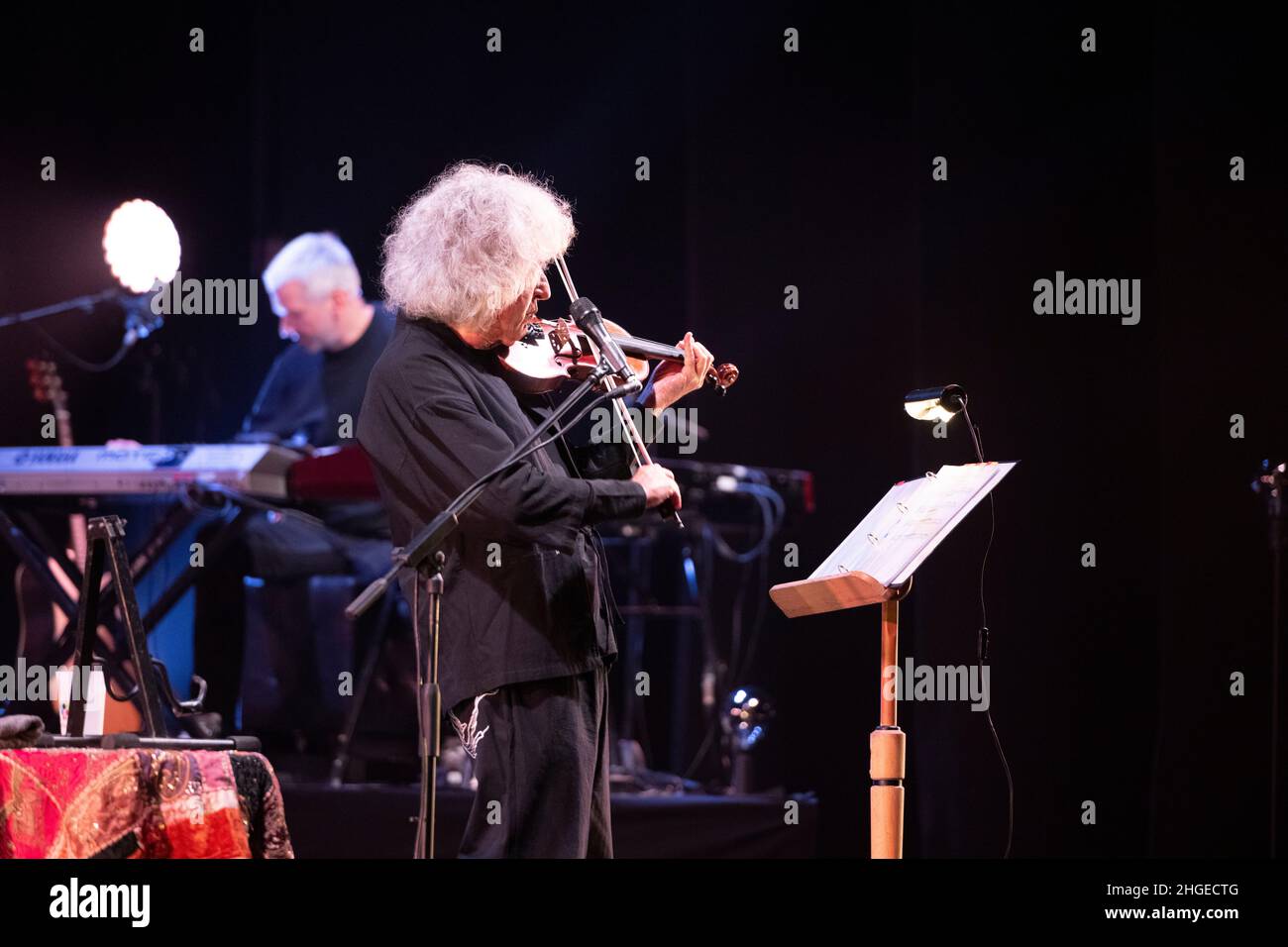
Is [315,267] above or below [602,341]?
above

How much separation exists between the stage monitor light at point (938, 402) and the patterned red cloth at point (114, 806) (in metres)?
1.59

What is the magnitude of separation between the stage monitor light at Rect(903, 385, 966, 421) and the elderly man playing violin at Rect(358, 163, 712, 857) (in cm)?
57

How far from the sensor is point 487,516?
269 cm

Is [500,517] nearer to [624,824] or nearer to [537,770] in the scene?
[537,770]

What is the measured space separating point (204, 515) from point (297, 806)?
1.12 meters

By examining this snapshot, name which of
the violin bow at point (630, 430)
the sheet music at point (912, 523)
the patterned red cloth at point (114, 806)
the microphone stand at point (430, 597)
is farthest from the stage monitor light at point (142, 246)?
the sheet music at point (912, 523)

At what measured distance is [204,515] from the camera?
16.5 ft

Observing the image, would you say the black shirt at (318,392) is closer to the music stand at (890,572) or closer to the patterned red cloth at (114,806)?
the patterned red cloth at (114,806)

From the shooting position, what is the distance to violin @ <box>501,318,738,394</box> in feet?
9.84

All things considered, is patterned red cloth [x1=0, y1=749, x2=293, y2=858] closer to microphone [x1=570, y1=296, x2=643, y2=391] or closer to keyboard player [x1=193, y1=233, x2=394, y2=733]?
microphone [x1=570, y1=296, x2=643, y2=391]

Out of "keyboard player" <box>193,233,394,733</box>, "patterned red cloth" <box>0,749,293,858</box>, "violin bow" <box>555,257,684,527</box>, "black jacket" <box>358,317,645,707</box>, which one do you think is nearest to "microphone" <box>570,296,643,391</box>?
"violin bow" <box>555,257,684,527</box>

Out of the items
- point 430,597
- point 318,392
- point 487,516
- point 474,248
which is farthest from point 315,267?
point 430,597

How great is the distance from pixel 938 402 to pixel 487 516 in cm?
97
